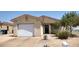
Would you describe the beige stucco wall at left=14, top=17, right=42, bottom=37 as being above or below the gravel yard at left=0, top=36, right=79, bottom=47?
above

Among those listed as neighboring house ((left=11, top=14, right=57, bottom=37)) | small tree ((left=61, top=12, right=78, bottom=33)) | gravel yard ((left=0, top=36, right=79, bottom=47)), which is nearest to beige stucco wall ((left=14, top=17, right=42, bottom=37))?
neighboring house ((left=11, top=14, right=57, bottom=37))

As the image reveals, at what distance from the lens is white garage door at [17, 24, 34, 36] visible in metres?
4.30

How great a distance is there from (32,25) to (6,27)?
0.45 meters

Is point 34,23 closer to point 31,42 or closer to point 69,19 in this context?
point 31,42

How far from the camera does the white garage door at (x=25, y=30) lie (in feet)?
14.1

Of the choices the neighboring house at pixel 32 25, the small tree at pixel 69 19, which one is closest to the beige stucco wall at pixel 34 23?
the neighboring house at pixel 32 25

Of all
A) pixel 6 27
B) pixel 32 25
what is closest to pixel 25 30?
pixel 32 25

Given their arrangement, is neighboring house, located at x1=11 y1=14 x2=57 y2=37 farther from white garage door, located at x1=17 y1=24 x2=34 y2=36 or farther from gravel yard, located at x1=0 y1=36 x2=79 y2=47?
gravel yard, located at x1=0 y1=36 x2=79 y2=47

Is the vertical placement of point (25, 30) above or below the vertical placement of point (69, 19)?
below

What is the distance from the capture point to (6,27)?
4.24 m

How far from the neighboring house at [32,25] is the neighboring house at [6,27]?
8 cm

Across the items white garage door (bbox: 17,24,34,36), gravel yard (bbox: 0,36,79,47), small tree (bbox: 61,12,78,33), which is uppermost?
small tree (bbox: 61,12,78,33)
